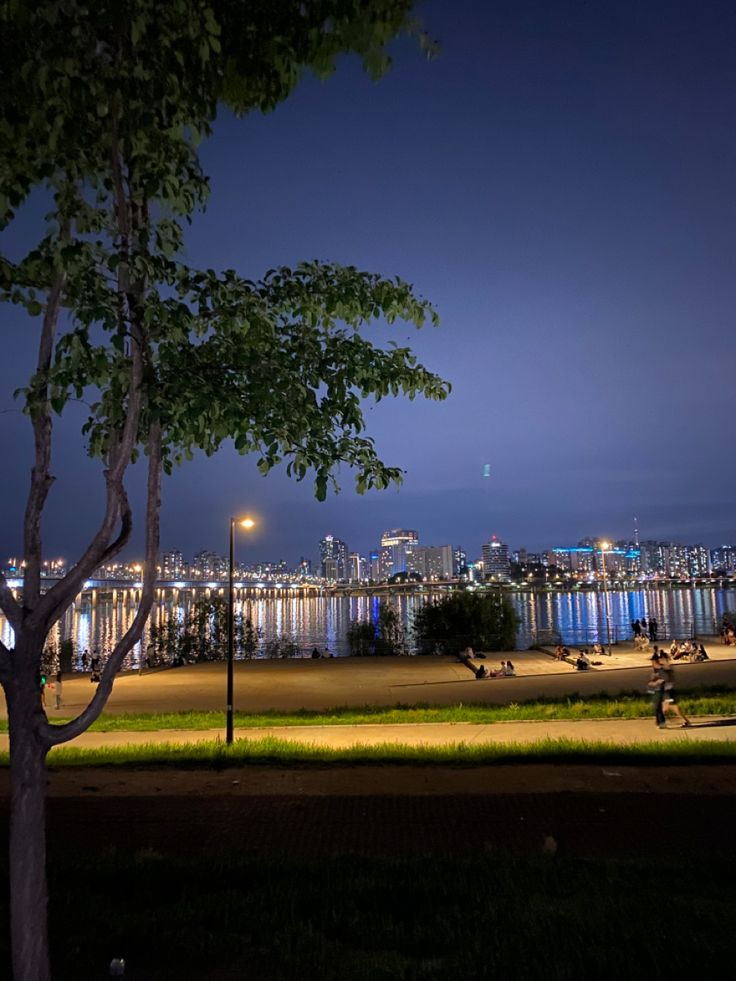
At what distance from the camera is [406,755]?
45.6 ft

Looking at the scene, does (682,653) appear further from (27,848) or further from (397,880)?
(27,848)

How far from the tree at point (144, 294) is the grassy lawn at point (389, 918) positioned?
5.10ft

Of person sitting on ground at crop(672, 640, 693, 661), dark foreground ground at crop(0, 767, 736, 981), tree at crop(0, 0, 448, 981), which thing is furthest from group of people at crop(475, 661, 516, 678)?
tree at crop(0, 0, 448, 981)

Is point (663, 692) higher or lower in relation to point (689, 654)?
higher

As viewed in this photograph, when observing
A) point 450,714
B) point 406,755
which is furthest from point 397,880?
point 450,714

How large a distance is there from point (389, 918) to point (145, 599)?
3.29 metres

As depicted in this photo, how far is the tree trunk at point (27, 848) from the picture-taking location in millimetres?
4379

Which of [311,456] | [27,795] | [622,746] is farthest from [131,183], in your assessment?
[622,746]

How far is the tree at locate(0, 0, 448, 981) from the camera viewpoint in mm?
4512

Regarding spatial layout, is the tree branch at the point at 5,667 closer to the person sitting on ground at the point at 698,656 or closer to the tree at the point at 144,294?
the tree at the point at 144,294

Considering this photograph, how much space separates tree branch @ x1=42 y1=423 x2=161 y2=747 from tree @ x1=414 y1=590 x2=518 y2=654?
42.0 metres

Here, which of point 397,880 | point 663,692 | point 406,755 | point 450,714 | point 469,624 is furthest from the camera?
point 469,624

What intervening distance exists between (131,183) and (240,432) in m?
1.84

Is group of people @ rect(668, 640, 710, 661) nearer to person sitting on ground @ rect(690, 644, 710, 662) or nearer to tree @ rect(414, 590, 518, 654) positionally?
person sitting on ground @ rect(690, 644, 710, 662)
